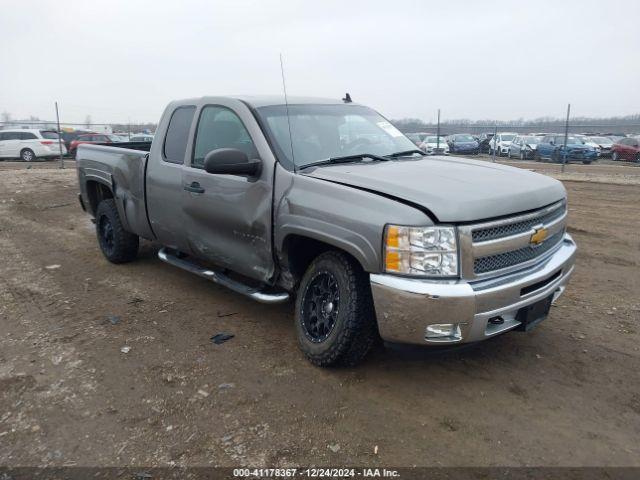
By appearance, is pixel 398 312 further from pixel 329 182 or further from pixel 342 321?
pixel 329 182

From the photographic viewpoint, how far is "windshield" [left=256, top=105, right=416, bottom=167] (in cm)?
393

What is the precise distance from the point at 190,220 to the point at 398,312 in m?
2.38

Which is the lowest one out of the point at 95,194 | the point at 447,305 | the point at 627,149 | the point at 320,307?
the point at 627,149

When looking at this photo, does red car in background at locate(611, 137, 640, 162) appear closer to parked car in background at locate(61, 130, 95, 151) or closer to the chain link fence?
the chain link fence

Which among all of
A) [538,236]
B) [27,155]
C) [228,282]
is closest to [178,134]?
[228,282]

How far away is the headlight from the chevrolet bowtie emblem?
707 millimetres

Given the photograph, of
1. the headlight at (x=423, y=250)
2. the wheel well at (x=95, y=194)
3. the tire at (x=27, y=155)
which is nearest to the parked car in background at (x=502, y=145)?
the tire at (x=27, y=155)

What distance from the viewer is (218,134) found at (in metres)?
4.43

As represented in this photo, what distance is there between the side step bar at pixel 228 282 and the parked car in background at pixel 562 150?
68.1 feet

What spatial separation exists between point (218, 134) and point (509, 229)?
2564mm

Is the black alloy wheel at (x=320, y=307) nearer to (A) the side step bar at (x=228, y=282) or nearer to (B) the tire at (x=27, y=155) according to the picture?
(A) the side step bar at (x=228, y=282)

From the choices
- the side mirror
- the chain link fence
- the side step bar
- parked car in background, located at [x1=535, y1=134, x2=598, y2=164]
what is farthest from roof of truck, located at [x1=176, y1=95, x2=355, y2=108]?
parked car in background, located at [x1=535, y1=134, x2=598, y2=164]

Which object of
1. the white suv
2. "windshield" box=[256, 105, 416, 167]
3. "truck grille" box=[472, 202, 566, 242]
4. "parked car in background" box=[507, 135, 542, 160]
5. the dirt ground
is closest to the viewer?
the dirt ground

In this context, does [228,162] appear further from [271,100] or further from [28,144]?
[28,144]
